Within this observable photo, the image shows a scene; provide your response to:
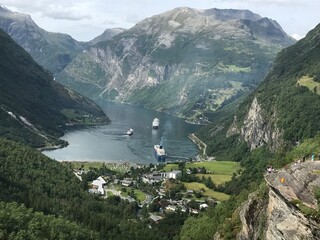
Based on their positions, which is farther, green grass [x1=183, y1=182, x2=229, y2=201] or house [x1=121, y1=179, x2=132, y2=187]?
house [x1=121, y1=179, x2=132, y2=187]

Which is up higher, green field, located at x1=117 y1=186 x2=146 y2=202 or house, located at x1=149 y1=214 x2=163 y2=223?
green field, located at x1=117 y1=186 x2=146 y2=202

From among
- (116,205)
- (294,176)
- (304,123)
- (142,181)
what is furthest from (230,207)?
(304,123)

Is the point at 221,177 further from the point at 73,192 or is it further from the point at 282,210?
the point at 282,210

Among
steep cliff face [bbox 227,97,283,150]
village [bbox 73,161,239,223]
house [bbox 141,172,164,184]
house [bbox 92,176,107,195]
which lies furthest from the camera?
steep cliff face [bbox 227,97,283,150]

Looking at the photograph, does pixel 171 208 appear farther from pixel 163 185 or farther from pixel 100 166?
pixel 100 166

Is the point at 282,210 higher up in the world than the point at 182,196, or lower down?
higher up

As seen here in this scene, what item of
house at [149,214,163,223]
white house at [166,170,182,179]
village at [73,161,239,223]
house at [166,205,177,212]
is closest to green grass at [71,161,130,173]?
village at [73,161,239,223]

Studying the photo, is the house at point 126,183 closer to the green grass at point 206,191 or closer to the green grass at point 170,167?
the green grass at point 206,191

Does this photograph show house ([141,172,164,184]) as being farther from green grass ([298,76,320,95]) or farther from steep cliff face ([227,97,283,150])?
green grass ([298,76,320,95])
